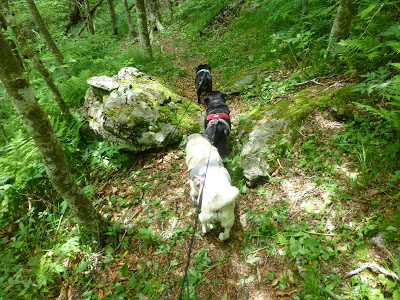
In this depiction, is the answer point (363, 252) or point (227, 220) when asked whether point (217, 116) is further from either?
point (363, 252)

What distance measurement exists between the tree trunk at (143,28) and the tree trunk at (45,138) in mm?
6125

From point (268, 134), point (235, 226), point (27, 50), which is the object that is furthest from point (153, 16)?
point (235, 226)

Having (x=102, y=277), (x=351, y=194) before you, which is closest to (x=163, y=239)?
(x=102, y=277)

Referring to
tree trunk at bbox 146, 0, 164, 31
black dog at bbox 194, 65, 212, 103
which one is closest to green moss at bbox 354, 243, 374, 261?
black dog at bbox 194, 65, 212, 103

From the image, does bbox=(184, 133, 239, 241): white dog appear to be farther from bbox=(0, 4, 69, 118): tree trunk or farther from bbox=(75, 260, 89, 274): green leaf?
bbox=(0, 4, 69, 118): tree trunk

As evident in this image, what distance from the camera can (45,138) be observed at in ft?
6.48

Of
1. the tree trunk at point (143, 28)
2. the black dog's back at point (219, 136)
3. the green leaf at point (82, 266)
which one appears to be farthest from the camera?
the tree trunk at point (143, 28)

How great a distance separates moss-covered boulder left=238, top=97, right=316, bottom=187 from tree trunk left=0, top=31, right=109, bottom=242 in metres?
2.28

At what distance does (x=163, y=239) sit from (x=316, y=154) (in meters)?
2.52

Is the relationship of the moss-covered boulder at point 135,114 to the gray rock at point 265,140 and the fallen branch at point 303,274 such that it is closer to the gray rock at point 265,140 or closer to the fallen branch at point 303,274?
the gray rock at point 265,140

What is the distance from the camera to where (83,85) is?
17.5 feet

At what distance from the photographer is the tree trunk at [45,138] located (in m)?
1.63

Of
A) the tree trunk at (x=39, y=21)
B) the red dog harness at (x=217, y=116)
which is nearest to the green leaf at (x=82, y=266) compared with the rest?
the red dog harness at (x=217, y=116)

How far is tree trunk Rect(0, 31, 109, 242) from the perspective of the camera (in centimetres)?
163
